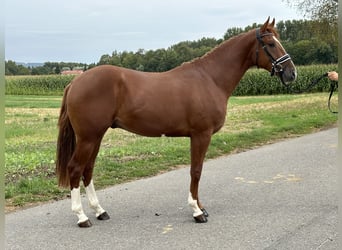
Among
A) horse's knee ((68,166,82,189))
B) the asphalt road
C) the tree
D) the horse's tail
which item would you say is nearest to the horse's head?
the asphalt road

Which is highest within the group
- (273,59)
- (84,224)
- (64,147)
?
(273,59)

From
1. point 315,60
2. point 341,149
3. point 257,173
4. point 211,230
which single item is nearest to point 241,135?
point 257,173

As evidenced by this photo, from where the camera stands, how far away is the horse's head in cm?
475

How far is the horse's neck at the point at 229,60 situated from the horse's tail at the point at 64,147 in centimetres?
169

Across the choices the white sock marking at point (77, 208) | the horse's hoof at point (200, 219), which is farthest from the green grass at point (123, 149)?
the horse's hoof at point (200, 219)

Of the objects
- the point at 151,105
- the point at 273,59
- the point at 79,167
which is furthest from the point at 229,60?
the point at 79,167

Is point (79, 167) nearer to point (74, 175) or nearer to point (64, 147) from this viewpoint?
point (74, 175)

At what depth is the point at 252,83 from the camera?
1441 inches

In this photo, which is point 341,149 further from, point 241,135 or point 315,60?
point 315,60

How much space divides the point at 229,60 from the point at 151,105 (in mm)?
1154

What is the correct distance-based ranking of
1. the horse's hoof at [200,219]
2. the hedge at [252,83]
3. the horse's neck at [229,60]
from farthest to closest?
the hedge at [252,83] → the horse's neck at [229,60] → the horse's hoof at [200,219]

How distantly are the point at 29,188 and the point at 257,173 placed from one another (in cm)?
355

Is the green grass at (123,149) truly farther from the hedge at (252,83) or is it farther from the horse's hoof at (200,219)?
the hedge at (252,83)

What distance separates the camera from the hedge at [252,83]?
32156 millimetres
